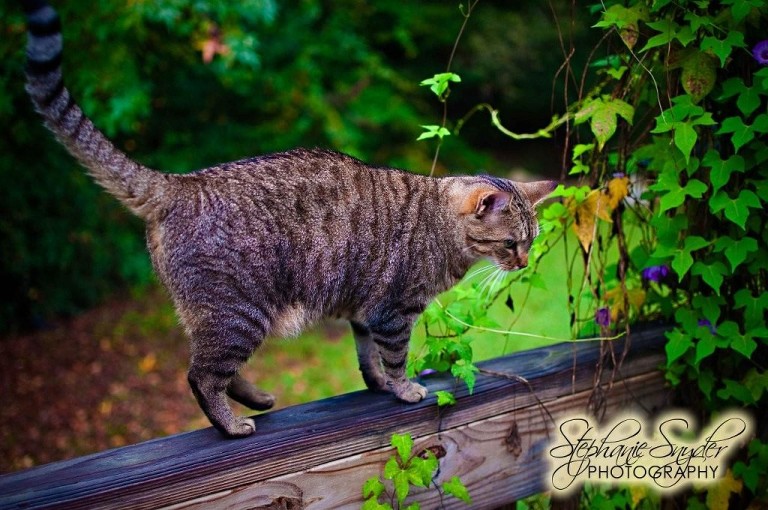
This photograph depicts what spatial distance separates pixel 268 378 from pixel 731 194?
4.45 metres

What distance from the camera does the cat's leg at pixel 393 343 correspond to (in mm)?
2435

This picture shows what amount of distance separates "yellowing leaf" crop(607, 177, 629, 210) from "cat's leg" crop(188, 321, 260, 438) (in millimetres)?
1289

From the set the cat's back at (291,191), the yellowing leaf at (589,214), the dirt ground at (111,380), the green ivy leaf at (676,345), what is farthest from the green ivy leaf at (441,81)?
the dirt ground at (111,380)

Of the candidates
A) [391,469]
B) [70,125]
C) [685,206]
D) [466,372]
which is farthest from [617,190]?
[70,125]

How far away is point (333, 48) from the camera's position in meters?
8.03

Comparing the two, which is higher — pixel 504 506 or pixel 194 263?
pixel 194 263

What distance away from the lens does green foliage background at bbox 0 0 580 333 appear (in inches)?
215

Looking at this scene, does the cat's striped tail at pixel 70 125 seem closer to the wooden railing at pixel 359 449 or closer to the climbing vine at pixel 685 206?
the wooden railing at pixel 359 449

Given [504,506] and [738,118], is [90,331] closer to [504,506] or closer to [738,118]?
[504,506]

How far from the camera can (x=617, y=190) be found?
254cm

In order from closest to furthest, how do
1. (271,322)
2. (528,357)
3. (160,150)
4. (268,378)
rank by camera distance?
(271,322) → (528,357) → (268,378) → (160,150)

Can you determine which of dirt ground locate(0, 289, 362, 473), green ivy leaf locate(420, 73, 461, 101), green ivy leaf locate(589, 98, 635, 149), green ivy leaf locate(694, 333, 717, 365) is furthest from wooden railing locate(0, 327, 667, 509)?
dirt ground locate(0, 289, 362, 473)

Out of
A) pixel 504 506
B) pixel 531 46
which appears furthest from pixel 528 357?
pixel 531 46

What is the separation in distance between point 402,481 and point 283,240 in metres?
0.84
